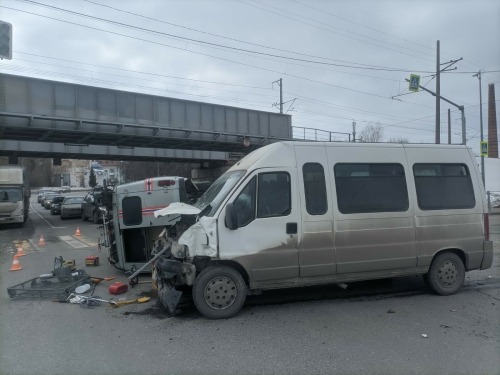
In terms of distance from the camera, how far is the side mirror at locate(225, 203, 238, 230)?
17.2ft

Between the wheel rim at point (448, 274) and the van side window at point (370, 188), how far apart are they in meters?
1.28

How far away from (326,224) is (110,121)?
20.5 metres

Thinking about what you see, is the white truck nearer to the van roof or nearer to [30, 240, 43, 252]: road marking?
[30, 240, 43, 252]: road marking

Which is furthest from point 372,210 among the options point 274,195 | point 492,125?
point 492,125

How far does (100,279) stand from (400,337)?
595 centimetres

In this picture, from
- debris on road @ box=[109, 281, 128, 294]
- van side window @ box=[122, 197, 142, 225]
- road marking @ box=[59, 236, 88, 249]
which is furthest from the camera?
road marking @ box=[59, 236, 88, 249]

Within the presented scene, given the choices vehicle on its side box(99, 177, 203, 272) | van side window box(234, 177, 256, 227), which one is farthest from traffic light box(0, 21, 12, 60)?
van side window box(234, 177, 256, 227)

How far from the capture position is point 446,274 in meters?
6.40

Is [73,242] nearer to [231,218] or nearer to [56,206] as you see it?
[231,218]

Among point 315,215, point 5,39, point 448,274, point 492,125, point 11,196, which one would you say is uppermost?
point 492,125

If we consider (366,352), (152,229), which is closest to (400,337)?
(366,352)

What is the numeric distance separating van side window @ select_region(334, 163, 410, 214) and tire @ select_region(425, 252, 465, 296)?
116 centimetres

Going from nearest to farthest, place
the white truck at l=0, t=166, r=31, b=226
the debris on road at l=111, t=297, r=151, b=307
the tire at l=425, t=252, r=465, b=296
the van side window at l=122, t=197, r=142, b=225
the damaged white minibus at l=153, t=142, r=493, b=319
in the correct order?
the damaged white minibus at l=153, t=142, r=493, b=319 → the debris on road at l=111, t=297, r=151, b=307 → the tire at l=425, t=252, r=465, b=296 → the van side window at l=122, t=197, r=142, b=225 → the white truck at l=0, t=166, r=31, b=226

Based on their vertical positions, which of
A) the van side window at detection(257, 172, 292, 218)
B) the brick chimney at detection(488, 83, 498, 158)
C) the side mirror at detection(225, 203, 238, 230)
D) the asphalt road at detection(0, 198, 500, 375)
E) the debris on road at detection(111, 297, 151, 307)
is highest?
the brick chimney at detection(488, 83, 498, 158)
